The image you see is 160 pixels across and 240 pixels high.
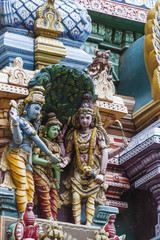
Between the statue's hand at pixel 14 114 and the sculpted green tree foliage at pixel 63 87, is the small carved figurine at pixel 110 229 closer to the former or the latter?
A: the sculpted green tree foliage at pixel 63 87

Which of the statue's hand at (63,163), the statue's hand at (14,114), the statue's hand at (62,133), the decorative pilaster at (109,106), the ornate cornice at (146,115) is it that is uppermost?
the ornate cornice at (146,115)

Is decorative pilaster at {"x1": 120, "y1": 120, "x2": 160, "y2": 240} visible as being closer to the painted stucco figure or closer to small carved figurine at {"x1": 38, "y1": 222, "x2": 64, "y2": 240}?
the painted stucco figure

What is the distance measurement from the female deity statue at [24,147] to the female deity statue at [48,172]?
0.17 m

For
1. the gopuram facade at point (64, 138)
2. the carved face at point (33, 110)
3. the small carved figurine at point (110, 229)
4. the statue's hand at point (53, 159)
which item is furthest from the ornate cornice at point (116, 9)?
the small carved figurine at point (110, 229)

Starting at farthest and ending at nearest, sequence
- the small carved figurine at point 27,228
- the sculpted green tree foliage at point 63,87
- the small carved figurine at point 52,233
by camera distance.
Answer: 1. the sculpted green tree foliage at point 63,87
2. the small carved figurine at point 52,233
3. the small carved figurine at point 27,228

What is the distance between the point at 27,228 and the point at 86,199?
1089 millimetres

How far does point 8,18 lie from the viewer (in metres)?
9.30

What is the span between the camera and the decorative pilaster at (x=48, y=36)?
362 inches

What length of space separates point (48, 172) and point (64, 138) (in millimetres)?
576

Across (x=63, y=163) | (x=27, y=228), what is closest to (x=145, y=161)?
(x=63, y=163)

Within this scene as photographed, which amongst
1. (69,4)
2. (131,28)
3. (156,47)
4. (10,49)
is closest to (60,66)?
(10,49)

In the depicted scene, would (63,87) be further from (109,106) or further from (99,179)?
(99,179)

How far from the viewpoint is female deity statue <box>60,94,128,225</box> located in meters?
8.84

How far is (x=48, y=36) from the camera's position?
9.41 meters
